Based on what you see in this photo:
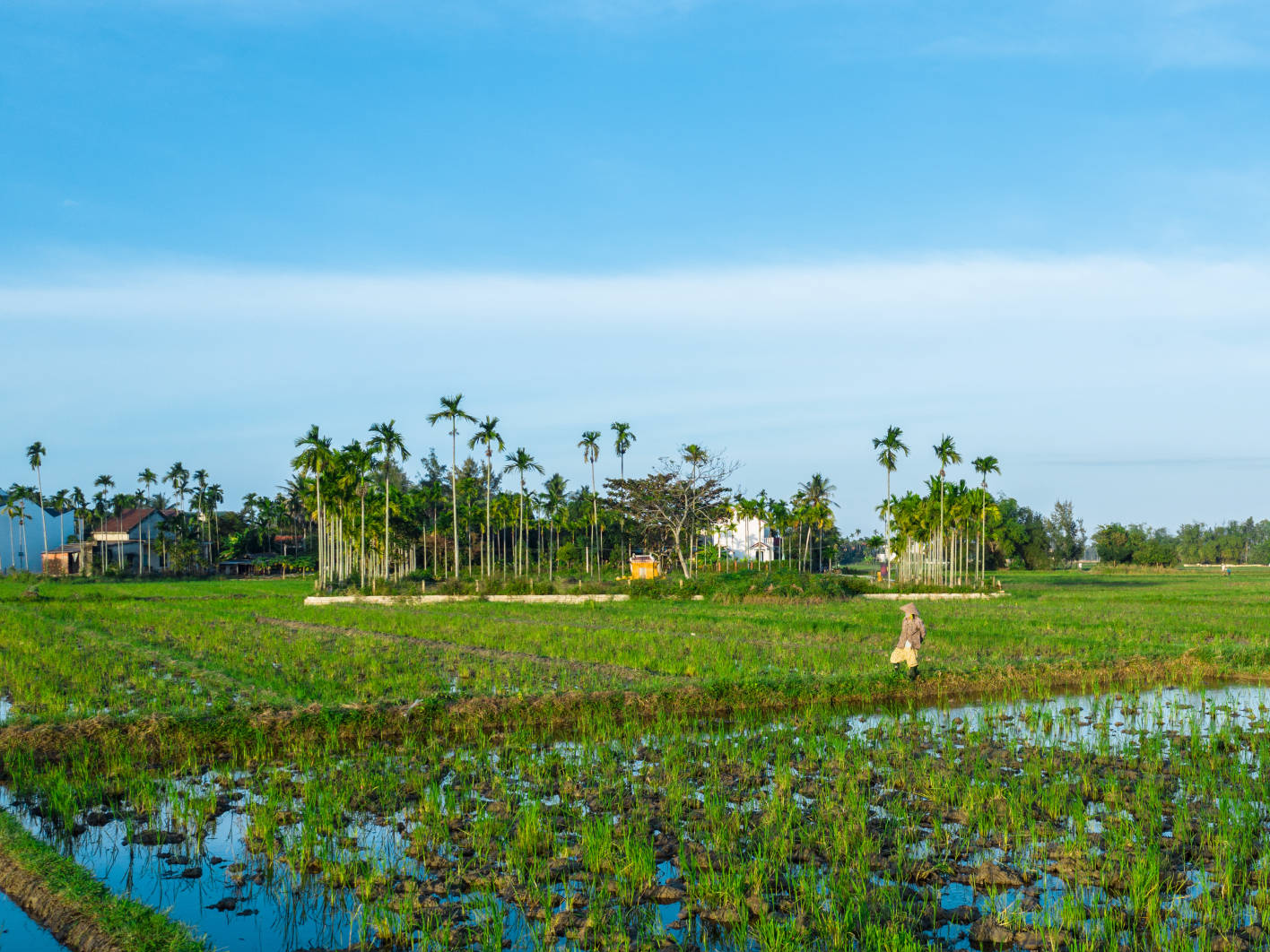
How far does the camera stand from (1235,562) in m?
101

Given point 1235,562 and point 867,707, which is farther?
point 1235,562

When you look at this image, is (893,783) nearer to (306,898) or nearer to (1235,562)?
(306,898)

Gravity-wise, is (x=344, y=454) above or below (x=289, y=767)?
above

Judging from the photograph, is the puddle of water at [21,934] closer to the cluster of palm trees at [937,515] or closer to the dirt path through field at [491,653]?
the dirt path through field at [491,653]

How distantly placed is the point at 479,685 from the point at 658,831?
245 inches

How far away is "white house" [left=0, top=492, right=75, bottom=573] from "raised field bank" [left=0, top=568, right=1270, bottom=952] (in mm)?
66477

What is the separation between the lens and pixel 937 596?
111 feet

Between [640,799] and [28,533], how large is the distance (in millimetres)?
83904

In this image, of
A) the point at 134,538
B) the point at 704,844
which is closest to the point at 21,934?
the point at 704,844

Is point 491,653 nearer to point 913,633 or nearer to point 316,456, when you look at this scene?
point 913,633

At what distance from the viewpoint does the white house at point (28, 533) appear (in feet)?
235

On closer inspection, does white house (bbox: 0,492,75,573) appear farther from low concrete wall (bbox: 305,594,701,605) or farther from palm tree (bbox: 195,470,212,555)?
low concrete wall (bbox: 305,594,701,605)

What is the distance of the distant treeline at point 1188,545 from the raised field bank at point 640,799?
2810 inches

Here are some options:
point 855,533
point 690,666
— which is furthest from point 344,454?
point 855,533
